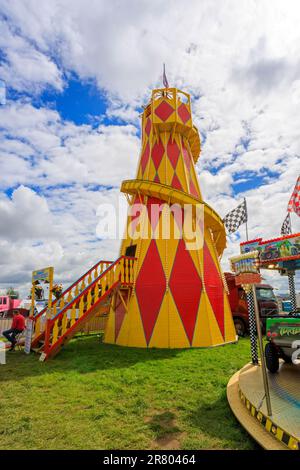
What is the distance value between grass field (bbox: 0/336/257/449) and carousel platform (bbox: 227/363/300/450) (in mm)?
198

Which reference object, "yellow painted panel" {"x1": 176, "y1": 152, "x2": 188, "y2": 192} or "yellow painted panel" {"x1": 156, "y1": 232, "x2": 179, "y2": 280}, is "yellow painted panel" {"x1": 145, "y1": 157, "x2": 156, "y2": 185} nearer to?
"yellow painted panel" {"x1": 176, "y1": 152, "x2": 188, "y2": 192}

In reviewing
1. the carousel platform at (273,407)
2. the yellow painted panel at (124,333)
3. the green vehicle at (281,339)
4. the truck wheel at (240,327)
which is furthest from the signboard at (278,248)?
the yellow painted panel at (124,333)

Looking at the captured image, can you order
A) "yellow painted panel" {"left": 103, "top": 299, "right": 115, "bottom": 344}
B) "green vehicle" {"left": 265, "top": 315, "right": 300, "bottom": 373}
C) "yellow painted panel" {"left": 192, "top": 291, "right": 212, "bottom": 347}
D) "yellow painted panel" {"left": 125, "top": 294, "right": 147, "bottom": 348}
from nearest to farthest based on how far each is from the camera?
"green vehicle" {"left": 265, "top": 315, "right": 300, "bottom": 373} → "yellow painted panel" {"left": 192, "top": 291, "right": 212, "bottom": 347} → "yellow painted panel" {"left": 125, "top": 294, "right": 147, "bottom": 348} → "yellow painted panel" {"left": 103, "top": 299, "right": 115, "bottom": 344}

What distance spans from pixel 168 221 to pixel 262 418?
29.8 ft

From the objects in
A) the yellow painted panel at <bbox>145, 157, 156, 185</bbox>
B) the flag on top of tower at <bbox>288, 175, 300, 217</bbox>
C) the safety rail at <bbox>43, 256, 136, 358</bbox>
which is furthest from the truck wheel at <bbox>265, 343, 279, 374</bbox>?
the yellow painted panel at <bbox>145, 157, 156, 185</bbox>

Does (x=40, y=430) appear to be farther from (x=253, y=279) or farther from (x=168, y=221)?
(x=168, y=221)

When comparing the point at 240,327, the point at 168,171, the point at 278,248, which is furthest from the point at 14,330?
the point at 240,327

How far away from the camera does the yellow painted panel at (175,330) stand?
1041 centimetres

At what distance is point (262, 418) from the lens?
13.0 feet

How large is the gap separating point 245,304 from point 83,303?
10196 mm

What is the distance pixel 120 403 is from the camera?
17.3 ft

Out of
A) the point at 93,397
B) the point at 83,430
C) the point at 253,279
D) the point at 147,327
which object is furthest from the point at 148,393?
the point at 147,327

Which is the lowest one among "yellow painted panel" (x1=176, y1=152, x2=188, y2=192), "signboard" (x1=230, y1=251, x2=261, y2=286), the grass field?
the grass field

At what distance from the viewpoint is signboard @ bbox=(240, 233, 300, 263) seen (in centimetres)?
993
